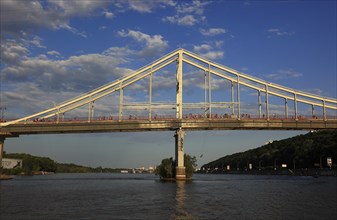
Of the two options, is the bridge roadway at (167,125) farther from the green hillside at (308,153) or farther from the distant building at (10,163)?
the distant building at (10,163)

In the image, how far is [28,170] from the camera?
162 metres

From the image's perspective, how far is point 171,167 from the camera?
273 feet

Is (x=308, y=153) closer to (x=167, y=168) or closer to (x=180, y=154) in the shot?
(x=167, y=168)

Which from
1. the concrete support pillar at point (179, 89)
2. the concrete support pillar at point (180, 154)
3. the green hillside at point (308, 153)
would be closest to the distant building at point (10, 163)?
the concrete support pillar at point (179, 89)

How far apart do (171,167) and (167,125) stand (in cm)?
1136

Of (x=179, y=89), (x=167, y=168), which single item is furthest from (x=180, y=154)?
(x=179, y=89)

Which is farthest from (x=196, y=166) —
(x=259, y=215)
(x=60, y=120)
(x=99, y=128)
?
(x=259, y=215)

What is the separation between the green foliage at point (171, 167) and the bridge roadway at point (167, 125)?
1004cm

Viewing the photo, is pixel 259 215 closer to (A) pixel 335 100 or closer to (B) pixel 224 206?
(B) pixel 224 206

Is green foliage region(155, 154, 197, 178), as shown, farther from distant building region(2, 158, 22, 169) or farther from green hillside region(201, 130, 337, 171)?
distant building region(2, 158, 22, 169)

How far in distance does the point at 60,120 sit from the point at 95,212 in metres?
55.7

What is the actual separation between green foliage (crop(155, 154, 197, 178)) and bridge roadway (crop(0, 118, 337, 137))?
32.9ft

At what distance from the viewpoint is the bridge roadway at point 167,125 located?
7644 cm

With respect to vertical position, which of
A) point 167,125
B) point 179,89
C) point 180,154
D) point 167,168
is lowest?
point 167,168
